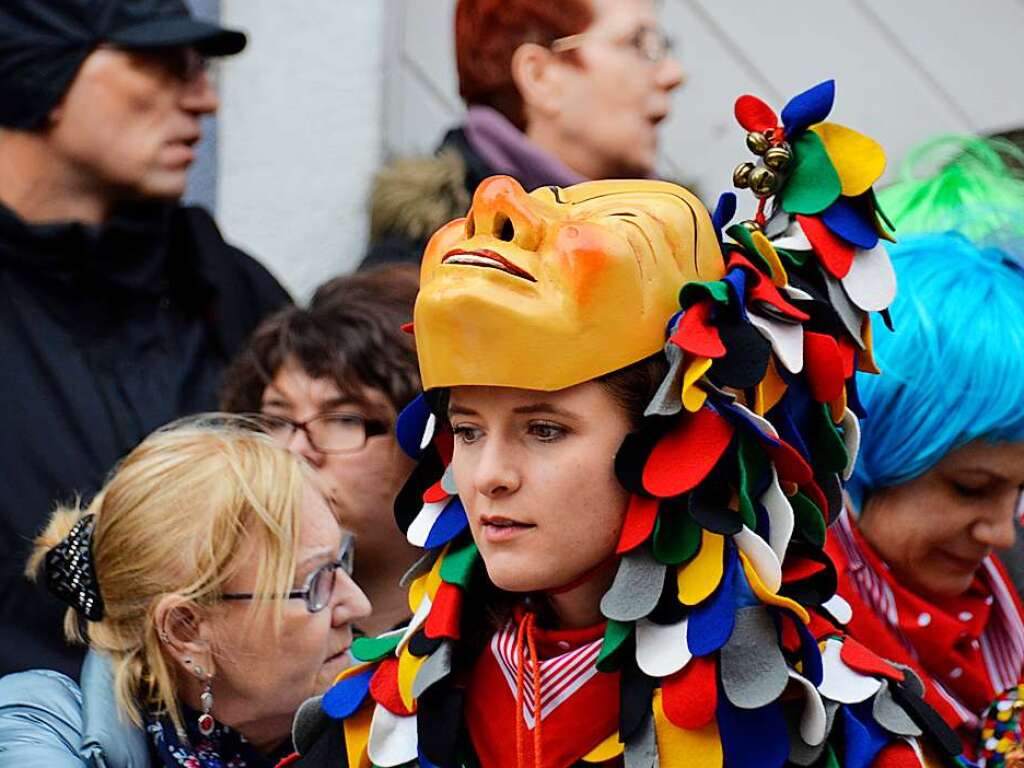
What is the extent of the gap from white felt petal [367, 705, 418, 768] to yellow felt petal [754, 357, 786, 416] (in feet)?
1.80

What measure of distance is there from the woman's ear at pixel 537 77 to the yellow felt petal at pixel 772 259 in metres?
1.43

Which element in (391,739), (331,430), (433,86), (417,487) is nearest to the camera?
(391,739)

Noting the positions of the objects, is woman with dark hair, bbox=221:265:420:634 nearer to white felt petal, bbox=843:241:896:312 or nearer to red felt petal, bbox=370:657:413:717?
red felt petal, bbox=370:657:413:717

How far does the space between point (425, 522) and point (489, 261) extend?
39 cm

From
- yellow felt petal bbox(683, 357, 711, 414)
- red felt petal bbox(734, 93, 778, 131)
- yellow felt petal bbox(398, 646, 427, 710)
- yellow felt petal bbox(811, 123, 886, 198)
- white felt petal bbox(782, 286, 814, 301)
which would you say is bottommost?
yellow felt petal bbox(398, 646, 427, 710)

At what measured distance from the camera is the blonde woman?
2.38 metres

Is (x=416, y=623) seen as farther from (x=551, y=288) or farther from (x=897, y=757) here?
(x=897, y=757)

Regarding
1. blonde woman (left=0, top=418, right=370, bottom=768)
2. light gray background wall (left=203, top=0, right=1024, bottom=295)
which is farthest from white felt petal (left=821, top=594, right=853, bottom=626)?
light gray background wall (left=203, top=0, right=1024, bottom=295)

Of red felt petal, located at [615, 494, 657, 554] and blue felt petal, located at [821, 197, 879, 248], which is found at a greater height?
blue felt petal, located at [821, 197, 879, 248]

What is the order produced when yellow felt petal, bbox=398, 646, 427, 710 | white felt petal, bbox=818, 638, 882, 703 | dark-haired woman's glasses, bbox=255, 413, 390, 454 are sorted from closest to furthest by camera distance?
white felt petal, bbox=818, 638, 882, 703 < yellow felt petal, bbox=398, 646, 427, 710 < dark-haired woman's glasses, bbox=255, 413, 390, 454

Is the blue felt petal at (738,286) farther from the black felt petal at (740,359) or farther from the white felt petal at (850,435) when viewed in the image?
the white felt petal at (850,435)

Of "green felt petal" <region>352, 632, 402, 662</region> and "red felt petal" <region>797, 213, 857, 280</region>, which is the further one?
"green felt petal" <region>352, 632, 402, 662</region>

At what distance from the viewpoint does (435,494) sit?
2.16 meters

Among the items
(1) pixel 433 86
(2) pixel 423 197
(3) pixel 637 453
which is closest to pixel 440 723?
(3) pixel 637 453
